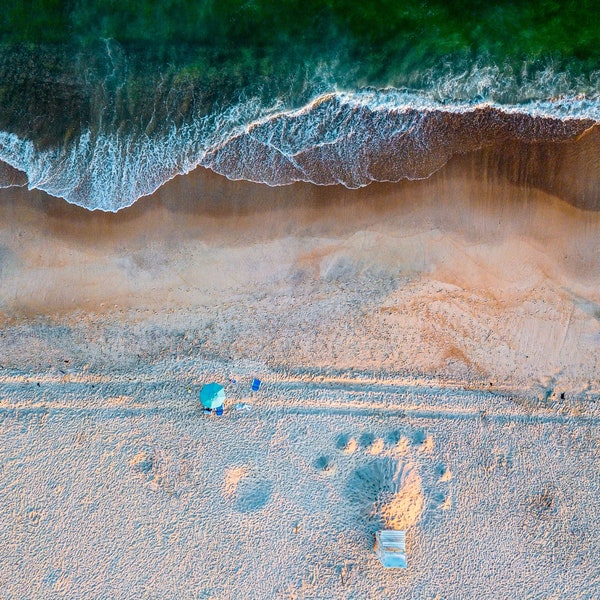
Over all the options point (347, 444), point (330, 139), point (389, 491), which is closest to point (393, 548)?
point (389, 491)

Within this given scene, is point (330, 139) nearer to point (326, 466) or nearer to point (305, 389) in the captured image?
point (305, 389)

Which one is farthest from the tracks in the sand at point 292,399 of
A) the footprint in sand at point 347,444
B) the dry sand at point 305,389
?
the footprint in sand at point 347,444

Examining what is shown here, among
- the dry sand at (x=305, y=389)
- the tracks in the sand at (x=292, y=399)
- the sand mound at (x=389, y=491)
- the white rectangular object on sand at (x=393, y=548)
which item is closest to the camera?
the white rectangular object on sand at (x=393, y=548)

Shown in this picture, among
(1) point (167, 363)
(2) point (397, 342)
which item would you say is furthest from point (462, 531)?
(1) point (167, 363)

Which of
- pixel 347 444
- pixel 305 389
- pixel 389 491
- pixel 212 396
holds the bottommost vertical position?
pixel 389 491

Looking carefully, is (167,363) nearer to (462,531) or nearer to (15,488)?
(15,488)

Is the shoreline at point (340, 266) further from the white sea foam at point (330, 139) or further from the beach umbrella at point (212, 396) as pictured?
the beach umbrella at point (212, 396)

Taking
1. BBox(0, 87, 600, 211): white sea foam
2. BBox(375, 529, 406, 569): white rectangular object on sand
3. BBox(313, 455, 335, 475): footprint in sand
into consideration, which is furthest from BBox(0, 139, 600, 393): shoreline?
BBox(375, 529, 406, 569): white rectangular object on sand
